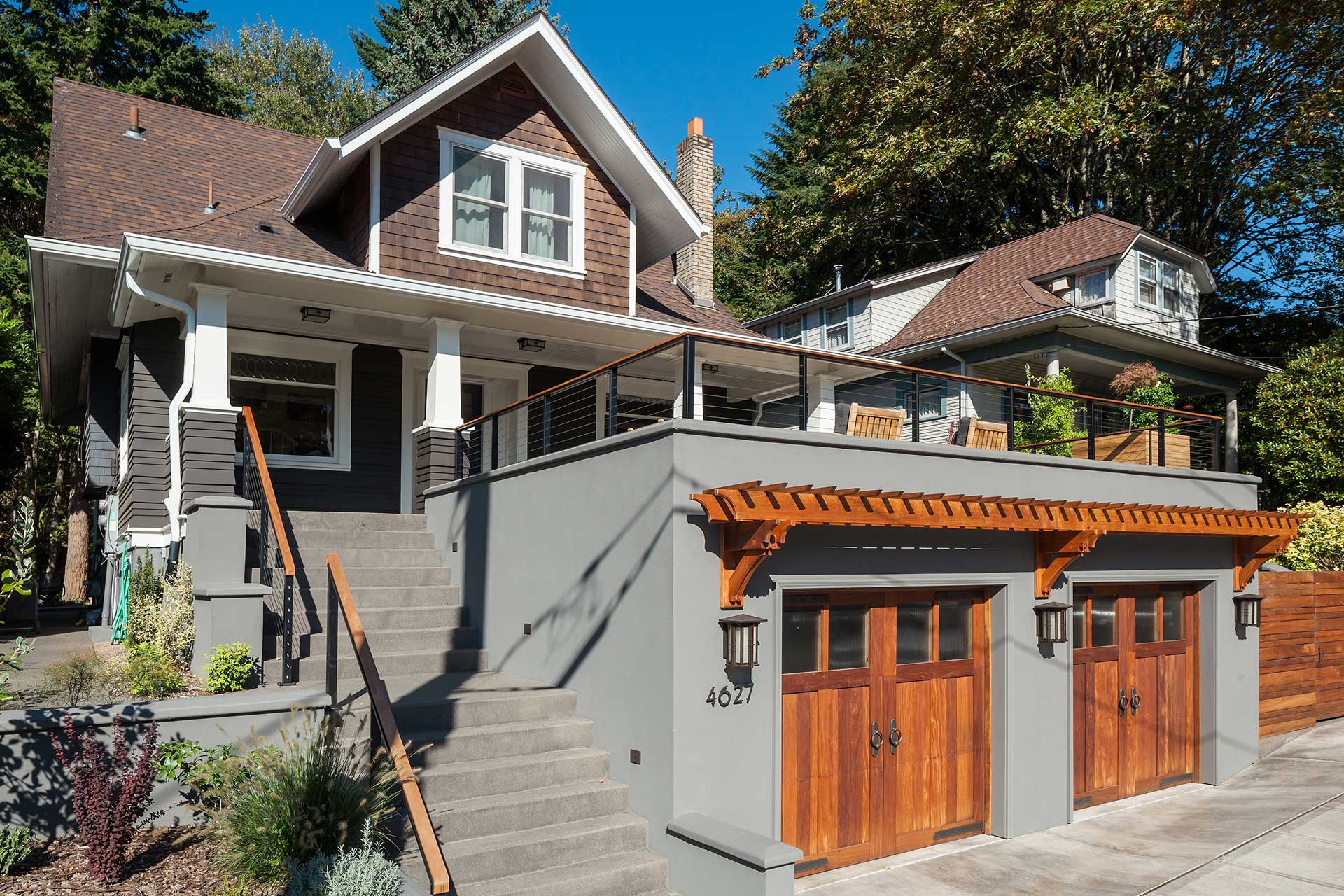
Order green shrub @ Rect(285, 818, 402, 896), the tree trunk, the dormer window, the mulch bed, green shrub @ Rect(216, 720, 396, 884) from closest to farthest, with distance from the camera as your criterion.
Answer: green shrub @ Rect(285, 818, 402, 896) < the mulch bed < green shrub @ Rect(216, 720, 396, 884) < the dormer window < the tree trunk

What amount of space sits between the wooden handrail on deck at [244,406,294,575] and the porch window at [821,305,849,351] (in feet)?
57.8

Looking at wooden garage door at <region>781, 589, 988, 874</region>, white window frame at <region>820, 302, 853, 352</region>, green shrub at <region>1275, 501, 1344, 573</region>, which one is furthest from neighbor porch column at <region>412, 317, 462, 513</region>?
white window frame at <region>820, 302, 853, 352</region>

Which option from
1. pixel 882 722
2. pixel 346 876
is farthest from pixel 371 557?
pixel 882 722

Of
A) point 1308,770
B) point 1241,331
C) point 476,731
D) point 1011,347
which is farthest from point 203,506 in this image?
point 1241,331

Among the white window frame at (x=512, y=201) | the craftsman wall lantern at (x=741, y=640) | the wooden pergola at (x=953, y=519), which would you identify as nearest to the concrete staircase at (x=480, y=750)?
the craftsman wall lantern at (x=741, y=640)

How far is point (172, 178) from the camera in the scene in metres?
12.3

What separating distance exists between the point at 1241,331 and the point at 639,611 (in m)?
26.9

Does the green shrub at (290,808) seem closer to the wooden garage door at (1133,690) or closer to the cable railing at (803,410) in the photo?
the cable railing at (803,410)

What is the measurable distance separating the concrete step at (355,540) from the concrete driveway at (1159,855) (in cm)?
518

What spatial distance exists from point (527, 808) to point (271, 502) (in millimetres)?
3268

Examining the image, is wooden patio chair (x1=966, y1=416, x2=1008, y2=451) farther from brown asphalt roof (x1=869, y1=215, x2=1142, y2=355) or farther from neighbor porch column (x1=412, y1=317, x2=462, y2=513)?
brown asphalt roof (x1=869, y1=215, x2=1142, y2=355)

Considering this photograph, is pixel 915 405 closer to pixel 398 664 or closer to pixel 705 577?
pixel 705 577

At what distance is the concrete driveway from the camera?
6.83 meters

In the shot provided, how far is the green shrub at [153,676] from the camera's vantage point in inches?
261
